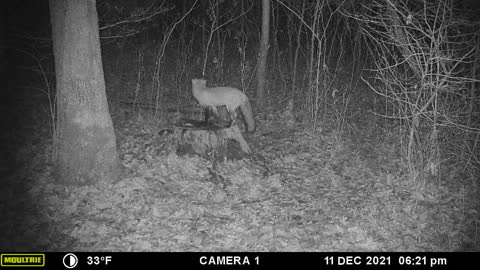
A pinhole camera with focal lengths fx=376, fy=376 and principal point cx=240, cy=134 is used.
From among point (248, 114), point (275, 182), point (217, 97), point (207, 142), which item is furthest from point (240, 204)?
point (248, 114)

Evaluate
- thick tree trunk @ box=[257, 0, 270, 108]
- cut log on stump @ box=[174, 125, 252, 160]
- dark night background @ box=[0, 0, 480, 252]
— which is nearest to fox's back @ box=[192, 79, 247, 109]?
cut log on stump @ box=[174, 125, 252, 160]

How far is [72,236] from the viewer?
4824 millimetres

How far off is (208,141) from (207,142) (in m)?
0.03

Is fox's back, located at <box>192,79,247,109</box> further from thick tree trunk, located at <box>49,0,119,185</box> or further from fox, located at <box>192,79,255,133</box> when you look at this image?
thick tree trunk, located at <box>49,0,119,185</box>

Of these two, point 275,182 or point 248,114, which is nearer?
point 275,182

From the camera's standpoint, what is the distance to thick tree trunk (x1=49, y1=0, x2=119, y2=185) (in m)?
5.71

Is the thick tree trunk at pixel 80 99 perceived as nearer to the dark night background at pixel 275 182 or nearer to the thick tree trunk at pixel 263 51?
the dark night background at pixel 275 182

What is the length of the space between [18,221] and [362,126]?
7788mm

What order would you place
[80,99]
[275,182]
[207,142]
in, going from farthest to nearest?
[207,142], [275,182], [80,99]

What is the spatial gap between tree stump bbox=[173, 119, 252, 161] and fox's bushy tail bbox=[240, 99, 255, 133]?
946 mm

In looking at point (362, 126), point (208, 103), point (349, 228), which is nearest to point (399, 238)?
point (349, 228)

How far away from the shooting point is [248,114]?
849 cm

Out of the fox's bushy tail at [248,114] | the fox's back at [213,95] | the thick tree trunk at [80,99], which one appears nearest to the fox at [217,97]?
the fox's back at [213,95]

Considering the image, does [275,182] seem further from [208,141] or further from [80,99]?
[80,99]
